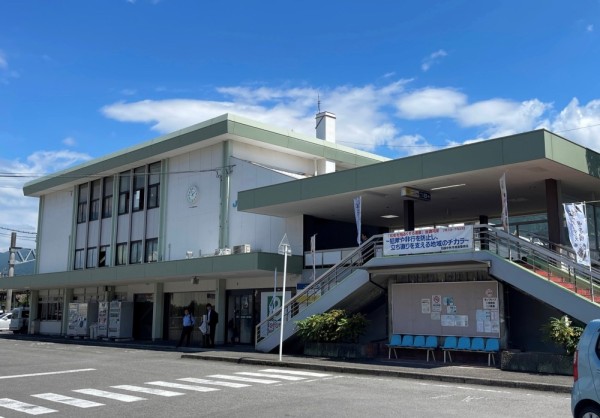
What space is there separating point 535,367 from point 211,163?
18.3m

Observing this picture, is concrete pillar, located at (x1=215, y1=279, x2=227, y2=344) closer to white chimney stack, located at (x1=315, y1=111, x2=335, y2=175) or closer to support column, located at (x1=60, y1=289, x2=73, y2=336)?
white chimney stack, located at (x1=315, y1=111, x2=335, y2=175)

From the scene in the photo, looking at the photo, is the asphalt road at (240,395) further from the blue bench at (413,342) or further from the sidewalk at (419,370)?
the blue bench at (413,342)

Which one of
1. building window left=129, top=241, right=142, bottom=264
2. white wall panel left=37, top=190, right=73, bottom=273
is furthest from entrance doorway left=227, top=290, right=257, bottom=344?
white wall panel left=37, top=190, right=73, bottom=273

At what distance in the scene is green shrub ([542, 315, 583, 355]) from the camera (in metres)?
14.3

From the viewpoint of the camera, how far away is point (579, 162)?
58.5ft

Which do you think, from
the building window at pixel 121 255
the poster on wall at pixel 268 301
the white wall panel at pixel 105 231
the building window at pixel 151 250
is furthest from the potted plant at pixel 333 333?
the white wall panel at pixel 105 231

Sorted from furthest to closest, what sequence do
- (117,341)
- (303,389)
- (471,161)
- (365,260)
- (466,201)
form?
1. (117,341)
2. (466,201)
3. (365,260)
4. (471,161)
5. (303,389)

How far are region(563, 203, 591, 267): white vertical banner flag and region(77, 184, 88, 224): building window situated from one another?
98.9 feet

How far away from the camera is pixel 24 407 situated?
34.7ft

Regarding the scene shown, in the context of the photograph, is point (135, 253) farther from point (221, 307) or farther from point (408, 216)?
point (408, 216)

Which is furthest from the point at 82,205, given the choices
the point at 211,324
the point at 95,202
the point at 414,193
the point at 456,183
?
the point at 456,183

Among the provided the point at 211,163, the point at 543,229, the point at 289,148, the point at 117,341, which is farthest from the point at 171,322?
the point at 543,229

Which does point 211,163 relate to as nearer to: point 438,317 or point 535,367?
point 438,317

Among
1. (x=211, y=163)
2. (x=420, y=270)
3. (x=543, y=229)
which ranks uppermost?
(x=211, y=163)
